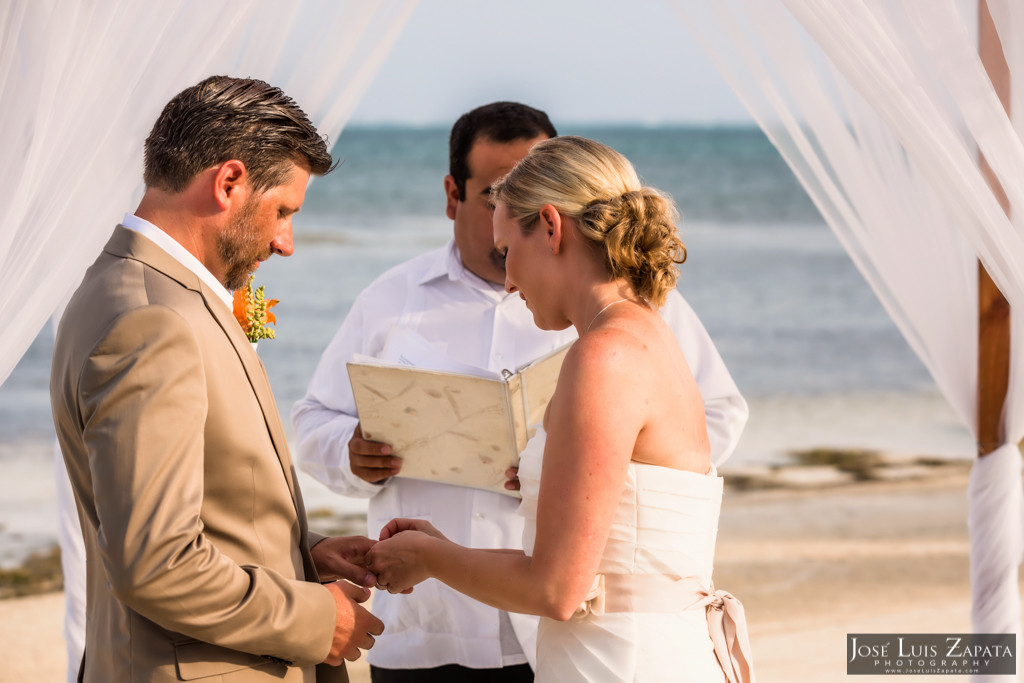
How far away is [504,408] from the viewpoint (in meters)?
2.58

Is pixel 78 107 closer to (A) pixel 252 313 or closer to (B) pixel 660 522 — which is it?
(A) pixel 252 313

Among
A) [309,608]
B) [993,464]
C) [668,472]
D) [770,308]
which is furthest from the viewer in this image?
[770,308]

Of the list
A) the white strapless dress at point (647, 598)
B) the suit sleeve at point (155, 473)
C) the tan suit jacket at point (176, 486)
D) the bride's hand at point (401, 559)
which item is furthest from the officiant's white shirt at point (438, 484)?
the suit sleeve at point (155, 473)

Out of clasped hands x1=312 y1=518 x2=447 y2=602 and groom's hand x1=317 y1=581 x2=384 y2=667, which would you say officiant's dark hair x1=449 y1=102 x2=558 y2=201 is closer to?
clasped hands x1=312 y1=518 x2=447 y2=602

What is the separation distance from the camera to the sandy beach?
6449mm

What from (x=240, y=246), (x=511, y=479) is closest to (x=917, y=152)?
(x=511, y=479)

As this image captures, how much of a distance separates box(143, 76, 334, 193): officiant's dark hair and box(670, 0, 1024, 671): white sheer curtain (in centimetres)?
150

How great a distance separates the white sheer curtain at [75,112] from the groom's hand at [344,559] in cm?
103

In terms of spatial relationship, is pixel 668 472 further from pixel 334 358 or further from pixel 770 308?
pixel 770 308

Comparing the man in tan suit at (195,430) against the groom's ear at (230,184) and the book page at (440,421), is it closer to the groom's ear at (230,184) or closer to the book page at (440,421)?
the groom's ear at (230,184)

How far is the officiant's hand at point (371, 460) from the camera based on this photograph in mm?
2902

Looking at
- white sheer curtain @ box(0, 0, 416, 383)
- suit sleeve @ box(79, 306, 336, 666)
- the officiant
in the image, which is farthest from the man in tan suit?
the officiant

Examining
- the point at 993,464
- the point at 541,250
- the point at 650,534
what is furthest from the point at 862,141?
the point at 650,534

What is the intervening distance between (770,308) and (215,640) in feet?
55.6
